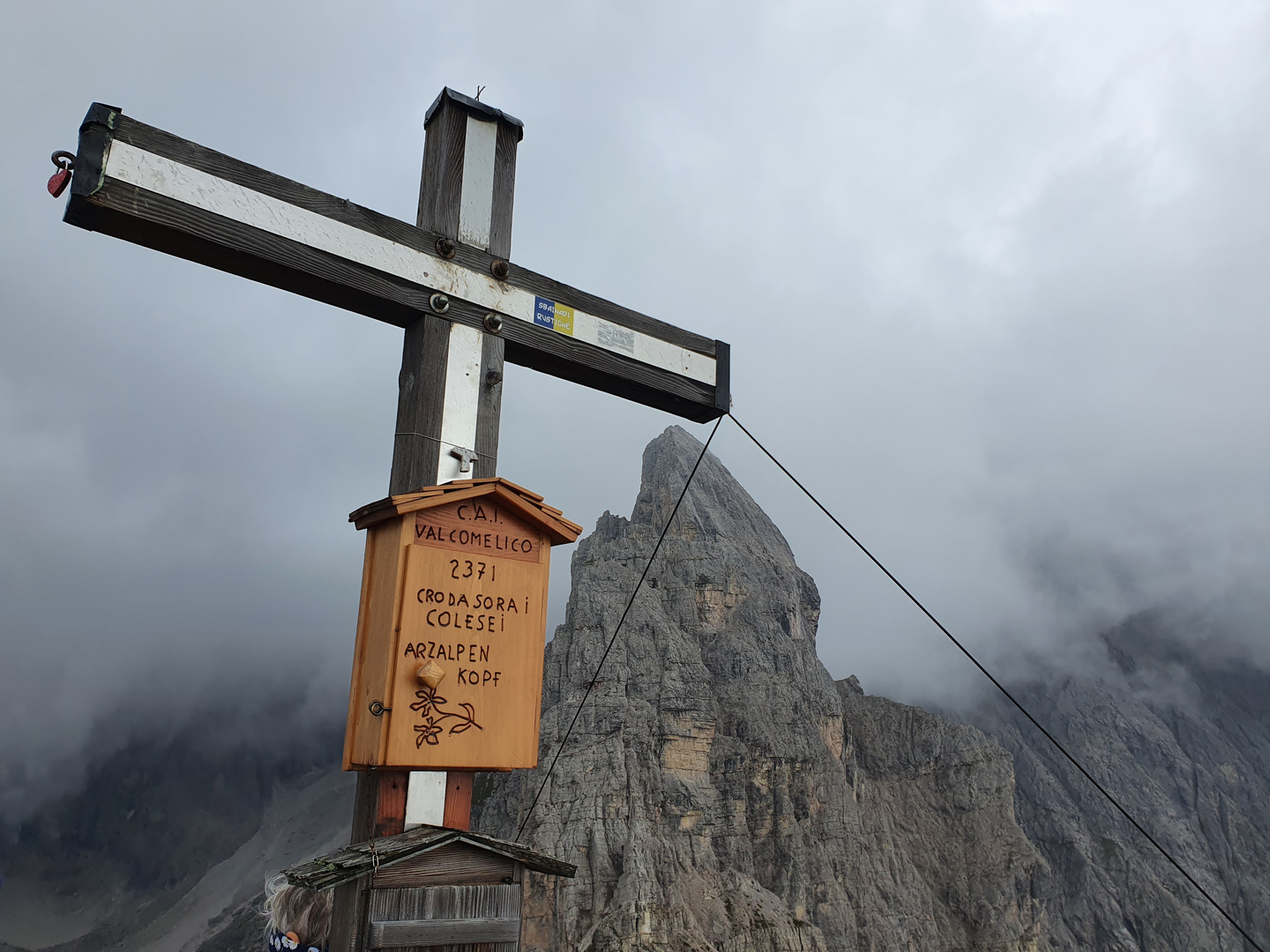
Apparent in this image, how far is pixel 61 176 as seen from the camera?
1.99 metres

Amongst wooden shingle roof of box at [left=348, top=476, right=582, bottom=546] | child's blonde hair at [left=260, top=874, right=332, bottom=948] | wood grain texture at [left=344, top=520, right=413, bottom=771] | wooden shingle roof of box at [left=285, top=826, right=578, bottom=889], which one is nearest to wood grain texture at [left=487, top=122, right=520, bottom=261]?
wooden shingle roof of box at [left=348, top=476, right=582, bottom=546]

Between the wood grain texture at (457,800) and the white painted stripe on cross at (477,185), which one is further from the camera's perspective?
the white painted stripe on cross at (477,185)

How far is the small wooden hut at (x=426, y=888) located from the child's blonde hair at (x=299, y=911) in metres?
0.28

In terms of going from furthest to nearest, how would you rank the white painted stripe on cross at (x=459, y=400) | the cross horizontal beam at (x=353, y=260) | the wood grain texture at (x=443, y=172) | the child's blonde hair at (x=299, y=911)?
1. the wood grain texture at (x=443, y=172)
2. the white painted stripe on cross at (x=459, y=400)
3. the child's blonde hair at (x=299, y=911)
4. the cross horizontal beam at (x=353, y=260)

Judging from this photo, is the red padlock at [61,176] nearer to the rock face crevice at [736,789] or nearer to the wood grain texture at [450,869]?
Result: the wood grain texture at [450,869]

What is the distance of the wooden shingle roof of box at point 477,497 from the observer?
2166 millimetres

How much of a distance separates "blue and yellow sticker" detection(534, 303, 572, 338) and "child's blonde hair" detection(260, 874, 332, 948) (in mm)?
1806

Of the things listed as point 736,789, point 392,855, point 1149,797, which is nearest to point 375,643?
point 392,855

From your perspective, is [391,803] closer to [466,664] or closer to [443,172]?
[466,664]

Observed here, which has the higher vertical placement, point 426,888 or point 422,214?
point 422,214

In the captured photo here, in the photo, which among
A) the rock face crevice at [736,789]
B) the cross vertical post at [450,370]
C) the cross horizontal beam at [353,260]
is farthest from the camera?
the rock face crevice at [736,789]

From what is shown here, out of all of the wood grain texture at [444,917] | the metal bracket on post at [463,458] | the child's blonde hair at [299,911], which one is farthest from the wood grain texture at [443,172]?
the child's blonde hair at [299,911]

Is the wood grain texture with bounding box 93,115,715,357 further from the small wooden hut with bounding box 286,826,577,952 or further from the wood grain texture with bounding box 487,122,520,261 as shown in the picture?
the small wooden hut with bounding box 286,826,577,952

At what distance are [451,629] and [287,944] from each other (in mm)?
997
